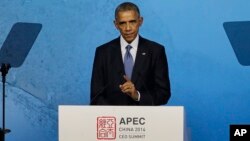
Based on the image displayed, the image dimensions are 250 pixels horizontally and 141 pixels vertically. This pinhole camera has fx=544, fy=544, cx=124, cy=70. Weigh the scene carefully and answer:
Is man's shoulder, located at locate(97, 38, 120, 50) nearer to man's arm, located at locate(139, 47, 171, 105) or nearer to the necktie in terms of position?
the necktie

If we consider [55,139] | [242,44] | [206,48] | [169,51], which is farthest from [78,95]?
[242,44]

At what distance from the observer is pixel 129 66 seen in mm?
4570

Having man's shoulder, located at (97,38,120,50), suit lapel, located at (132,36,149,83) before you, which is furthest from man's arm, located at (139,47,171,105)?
man's shoulder, located at (97,38,120,50)

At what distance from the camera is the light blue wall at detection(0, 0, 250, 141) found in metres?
4.58

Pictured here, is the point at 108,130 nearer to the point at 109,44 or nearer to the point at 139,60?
the point at 139,60

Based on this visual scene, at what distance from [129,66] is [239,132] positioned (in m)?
1.05

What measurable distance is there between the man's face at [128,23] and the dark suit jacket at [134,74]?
87 millimetres

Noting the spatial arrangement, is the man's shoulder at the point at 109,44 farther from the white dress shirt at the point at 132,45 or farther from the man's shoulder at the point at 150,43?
the man's shoulder at the point at 150,43

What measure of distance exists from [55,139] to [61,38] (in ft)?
2.92

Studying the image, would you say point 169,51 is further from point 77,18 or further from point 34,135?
point 34,135

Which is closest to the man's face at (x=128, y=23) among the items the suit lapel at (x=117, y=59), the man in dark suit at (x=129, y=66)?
A: the man in dark suit at (x=129, y=66)

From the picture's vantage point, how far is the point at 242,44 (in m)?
4.58

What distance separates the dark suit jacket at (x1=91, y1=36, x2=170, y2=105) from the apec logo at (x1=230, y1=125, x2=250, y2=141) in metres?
0.61

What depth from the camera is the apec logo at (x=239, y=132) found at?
4.05m
